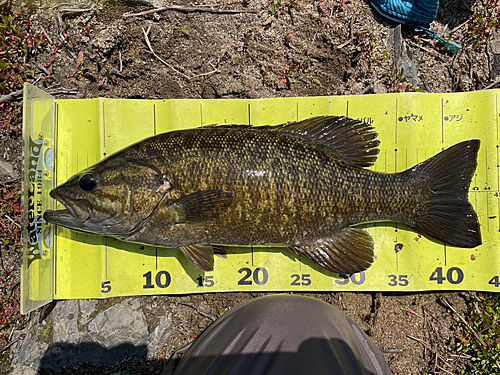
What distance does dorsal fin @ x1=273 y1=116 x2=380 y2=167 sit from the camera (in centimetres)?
268

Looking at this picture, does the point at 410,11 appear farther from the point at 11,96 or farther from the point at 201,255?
the point at 11,96

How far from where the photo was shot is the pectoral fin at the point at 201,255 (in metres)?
2.61

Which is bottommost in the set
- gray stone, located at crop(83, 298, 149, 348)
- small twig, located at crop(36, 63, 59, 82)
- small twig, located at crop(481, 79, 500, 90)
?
gray stone, located at crop(83, 298, 149, 348)

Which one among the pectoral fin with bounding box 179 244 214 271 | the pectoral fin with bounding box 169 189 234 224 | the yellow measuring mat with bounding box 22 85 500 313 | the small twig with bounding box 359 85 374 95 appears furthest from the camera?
the small twig with bounding box 359 85 374 95

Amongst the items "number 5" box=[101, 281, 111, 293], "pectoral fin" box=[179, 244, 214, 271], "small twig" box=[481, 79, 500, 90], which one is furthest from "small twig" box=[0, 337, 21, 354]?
"small twig" box=[481, 79, 500, 90]

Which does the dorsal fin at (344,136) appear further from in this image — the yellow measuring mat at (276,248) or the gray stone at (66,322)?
the gray stone at (66,322)

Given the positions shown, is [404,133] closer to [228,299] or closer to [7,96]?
[228,299]

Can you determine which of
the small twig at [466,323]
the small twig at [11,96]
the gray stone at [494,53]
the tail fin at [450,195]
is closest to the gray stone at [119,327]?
the small twig at [11,96]

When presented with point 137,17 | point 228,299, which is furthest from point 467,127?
point 137,17

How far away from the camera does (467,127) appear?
2885 millimetres

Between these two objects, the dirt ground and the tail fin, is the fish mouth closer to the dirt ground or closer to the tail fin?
the dirt ground

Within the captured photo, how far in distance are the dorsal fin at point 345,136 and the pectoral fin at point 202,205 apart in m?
0.86

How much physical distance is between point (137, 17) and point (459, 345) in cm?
452

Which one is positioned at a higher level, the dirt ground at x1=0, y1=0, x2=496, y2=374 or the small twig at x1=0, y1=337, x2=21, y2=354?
the dirt ground at x1=0, y1=0, x2=496, y2=374
